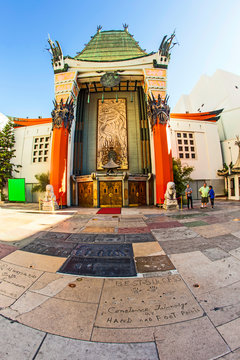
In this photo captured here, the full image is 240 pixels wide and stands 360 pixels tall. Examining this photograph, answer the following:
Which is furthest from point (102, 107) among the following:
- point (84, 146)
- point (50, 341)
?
point (50, 341)

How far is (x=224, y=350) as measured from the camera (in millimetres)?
1488

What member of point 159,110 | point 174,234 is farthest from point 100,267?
point 159,110

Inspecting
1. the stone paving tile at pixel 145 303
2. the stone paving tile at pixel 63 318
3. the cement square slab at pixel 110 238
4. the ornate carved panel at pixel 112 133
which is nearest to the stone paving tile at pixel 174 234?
the cement square slab at pixel 110 238

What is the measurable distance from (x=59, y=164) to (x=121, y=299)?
12910 mm

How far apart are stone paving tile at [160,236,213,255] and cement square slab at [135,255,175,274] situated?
39cm

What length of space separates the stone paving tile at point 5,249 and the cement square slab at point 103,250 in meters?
1.66

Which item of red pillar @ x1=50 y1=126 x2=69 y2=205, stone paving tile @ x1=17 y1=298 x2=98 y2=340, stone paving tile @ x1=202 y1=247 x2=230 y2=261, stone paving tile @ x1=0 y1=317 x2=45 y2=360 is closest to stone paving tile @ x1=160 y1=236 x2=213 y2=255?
stone paving tile @ x1=202 y1=247 x2=230 y2=261

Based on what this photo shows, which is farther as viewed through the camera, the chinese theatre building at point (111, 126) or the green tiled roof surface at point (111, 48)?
the green tiled roof surface at point (111, 48)

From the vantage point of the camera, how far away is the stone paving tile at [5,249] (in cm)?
A: 359

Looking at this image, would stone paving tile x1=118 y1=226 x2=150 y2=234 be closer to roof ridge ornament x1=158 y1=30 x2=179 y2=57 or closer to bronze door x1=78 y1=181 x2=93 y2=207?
bronze door x1=78 y1=181 x2=93 y2=207

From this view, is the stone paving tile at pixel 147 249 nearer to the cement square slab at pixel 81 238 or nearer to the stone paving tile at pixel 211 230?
A: the cement square slab at pixel 81 238

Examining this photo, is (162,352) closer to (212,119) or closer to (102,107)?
(102,107)

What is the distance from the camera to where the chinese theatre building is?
1334 centimetres

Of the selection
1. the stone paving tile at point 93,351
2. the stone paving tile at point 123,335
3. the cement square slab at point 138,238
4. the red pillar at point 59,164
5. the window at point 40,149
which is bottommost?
the stone paving tile at point 93,351
